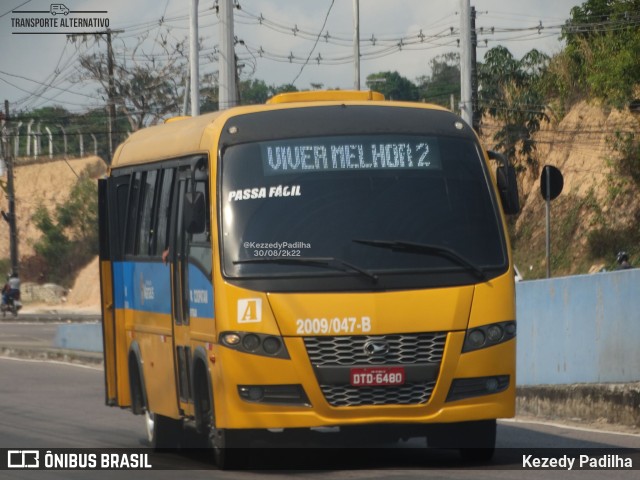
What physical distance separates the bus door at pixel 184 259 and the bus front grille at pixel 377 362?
4.60ft

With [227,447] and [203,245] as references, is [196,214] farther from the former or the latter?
[227,447]

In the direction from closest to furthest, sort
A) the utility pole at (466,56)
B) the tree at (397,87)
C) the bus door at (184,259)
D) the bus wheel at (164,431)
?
the bus door at (184,259) < the bus wheel at (164,431) < the utility pole at (466,56) < the tree at (397,87)

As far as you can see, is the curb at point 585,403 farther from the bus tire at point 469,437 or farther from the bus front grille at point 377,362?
the bus front grille at point 377,362

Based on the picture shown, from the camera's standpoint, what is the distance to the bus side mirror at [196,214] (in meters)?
11.4

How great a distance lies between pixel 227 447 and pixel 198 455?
2155 millimetres

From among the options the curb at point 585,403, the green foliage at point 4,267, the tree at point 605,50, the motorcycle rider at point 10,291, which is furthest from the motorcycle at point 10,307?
the curb at point 585,403

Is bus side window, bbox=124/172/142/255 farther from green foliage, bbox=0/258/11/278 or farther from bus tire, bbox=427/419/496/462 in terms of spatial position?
green foliage, bbox=0/258/11/278

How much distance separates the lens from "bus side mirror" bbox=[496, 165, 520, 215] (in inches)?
469

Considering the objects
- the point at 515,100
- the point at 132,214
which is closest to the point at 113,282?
the point at 132,214

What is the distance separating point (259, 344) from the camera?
1084 centimetres

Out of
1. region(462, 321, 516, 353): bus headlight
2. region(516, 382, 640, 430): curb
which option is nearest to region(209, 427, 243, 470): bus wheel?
region(462, 321, 516, 353): bus headlight

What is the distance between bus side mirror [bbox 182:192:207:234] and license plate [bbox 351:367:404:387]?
64.4 inches

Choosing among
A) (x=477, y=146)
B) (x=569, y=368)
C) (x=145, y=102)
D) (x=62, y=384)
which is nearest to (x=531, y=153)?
(x=145, y=102)

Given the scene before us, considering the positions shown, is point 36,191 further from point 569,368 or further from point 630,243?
point 569,368
